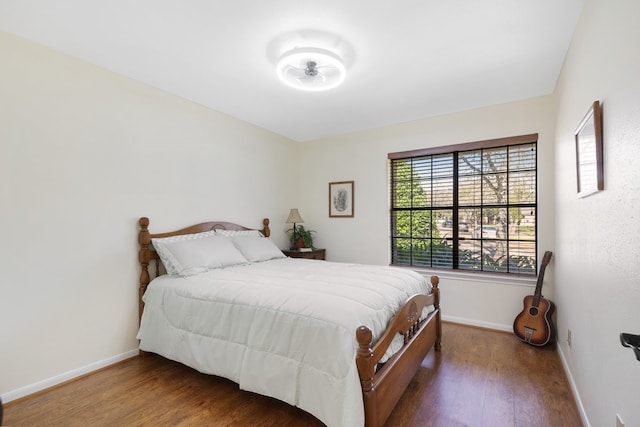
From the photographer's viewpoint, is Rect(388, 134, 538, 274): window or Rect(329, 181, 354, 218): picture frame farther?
Rect(329, 181, 354, 218): picture frame

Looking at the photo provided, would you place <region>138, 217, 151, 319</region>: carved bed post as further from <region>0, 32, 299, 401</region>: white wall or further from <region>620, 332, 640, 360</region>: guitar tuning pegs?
<region>620, 332, 640, 360</region>: guitar tuning pegs

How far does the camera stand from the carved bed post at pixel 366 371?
1567 mm

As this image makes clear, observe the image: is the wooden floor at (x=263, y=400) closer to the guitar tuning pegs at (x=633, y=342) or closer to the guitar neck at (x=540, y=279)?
the guitar neck at (x=540, y=279)

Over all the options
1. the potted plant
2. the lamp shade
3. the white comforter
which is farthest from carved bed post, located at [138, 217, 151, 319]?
the potted plant

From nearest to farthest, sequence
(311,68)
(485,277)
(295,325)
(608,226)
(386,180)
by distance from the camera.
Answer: (608,226), (295,325), (311,68), (485,277), (386,180)

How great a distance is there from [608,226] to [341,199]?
129 inches

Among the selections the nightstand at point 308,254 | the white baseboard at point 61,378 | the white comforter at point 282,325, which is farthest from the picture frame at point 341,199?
the white baseboard at point 61,378

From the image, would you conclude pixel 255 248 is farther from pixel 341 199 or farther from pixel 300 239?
pixel 341 199

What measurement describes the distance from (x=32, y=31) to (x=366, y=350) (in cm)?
302

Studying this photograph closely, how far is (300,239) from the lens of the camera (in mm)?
4504

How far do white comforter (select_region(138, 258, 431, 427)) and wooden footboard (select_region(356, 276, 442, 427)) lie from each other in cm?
6

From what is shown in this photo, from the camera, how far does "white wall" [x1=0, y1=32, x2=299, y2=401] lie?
85.1 inches

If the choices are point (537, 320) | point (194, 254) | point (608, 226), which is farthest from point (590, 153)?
point (194, 254)

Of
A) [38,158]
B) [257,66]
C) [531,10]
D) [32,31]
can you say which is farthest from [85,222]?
[531,10]
